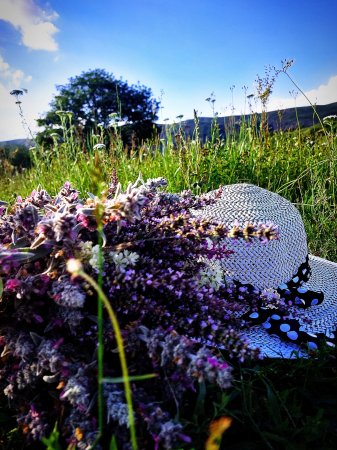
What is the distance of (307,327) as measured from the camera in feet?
6.03

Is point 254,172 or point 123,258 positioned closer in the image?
point 123,258

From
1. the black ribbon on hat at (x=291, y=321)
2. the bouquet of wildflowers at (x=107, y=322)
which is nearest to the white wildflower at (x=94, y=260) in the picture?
the bouquet of wildflowers at (x=107, y=322)

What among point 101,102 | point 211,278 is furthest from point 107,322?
point 101,102

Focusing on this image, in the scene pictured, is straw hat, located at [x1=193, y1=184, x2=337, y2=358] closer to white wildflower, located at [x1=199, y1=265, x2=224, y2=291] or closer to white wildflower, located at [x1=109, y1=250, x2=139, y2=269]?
white wildflower, located at [x1=199, y1=265, x2=224, y2=291]

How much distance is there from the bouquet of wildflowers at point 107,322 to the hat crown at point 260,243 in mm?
555

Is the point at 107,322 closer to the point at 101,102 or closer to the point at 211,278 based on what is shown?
the point at 211,278

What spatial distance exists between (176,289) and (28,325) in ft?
1.69

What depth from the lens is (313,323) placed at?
6.16ft

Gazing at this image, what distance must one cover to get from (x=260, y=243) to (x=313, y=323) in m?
0.44

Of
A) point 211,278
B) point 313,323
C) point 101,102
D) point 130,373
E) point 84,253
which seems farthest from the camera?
point 101,102

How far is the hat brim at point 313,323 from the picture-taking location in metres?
1.66

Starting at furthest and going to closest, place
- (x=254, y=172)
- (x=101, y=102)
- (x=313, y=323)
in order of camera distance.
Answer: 1. (x=101, y=102)
2. (x=254, y=172)
3. (x=313, y=323)

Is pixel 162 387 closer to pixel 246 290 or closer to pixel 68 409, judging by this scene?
pixel 68 409

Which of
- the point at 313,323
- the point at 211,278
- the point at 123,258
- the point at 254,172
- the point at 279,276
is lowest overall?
the point at 313,323
